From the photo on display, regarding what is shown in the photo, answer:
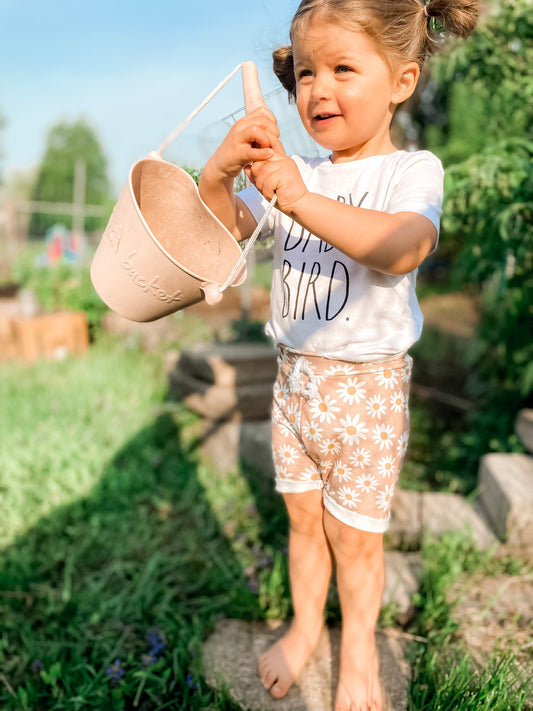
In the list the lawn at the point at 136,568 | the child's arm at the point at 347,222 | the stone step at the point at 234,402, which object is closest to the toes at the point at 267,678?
the lawn at the point at 136,568

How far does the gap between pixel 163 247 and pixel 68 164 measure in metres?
37.6

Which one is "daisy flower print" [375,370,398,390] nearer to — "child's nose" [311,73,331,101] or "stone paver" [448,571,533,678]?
"child's nose" [311,73,331,101]

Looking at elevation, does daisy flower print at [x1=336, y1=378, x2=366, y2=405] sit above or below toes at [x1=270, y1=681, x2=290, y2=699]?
above

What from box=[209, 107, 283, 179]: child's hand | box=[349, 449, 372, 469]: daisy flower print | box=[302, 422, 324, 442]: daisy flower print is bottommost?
box=[349, 449, 372, 469]: daisy flower print

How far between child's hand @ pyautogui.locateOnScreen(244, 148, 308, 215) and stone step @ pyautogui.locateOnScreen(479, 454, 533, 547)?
61.1 inches

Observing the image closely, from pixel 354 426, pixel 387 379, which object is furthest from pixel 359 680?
pixel 387 379

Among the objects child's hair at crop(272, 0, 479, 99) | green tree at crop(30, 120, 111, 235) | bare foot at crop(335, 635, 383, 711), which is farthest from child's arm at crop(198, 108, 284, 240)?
green tree at crop(30, 120, 111, 235)

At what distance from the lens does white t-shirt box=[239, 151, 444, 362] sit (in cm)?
126

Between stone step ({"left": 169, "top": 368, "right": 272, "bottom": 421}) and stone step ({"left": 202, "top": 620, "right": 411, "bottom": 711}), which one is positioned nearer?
stone step ({"left": 202, "top": 620, "right": 411, "bottom": 711})

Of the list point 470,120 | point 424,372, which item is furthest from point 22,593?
point 470,120

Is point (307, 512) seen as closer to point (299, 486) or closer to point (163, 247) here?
point (299, 486)

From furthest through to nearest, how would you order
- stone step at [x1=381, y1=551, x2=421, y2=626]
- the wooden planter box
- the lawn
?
the wooden planter box → stone step at [x1=381, y1=551, x2=421, y2=626] → the lawn

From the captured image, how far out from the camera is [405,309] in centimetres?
132

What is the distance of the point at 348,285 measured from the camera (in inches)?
51.3
